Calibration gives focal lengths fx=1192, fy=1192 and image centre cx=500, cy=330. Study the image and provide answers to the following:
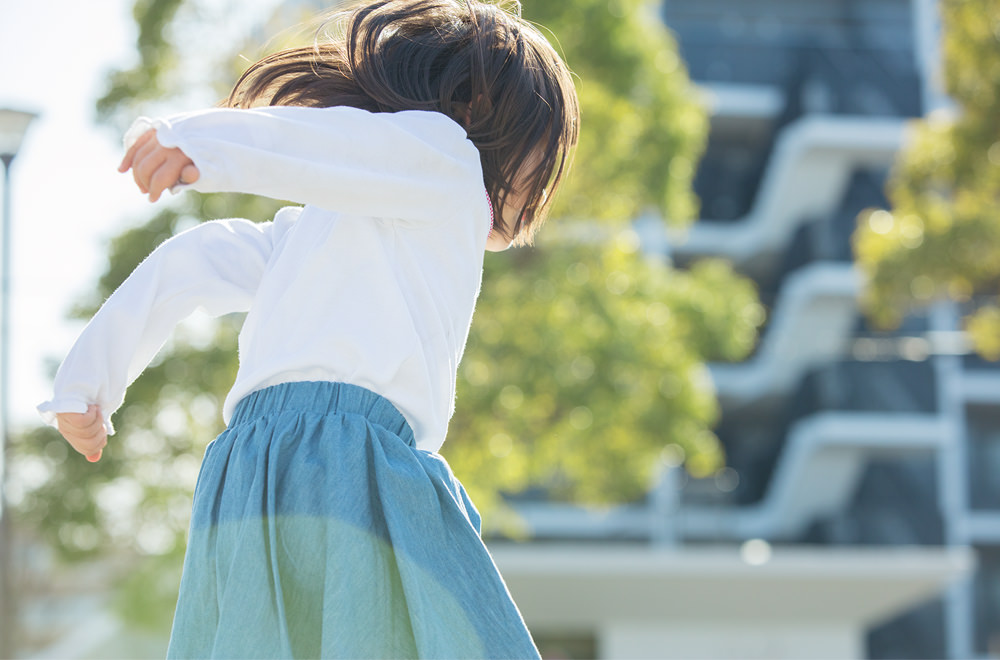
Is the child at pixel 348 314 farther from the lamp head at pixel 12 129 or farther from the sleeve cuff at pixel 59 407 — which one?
the lamp head at pixel 12 129

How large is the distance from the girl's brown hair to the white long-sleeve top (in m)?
0.08

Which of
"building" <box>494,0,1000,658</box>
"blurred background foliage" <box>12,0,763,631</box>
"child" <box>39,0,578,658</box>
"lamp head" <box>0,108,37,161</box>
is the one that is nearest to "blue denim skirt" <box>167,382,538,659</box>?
"child" <box>39,0,578,658</box>

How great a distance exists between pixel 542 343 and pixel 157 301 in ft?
25.1

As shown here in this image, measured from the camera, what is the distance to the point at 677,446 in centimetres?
963

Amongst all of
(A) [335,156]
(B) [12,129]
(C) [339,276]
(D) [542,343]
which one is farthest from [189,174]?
(D) [542,343]

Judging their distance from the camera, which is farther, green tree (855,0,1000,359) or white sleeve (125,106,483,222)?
green tree (855,0,1000,359)

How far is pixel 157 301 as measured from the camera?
1377 mm

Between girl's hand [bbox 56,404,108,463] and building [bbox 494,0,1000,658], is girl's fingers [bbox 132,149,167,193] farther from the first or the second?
building [bbox 494,0,1000,658]

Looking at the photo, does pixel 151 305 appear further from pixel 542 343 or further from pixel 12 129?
pixel 542 343

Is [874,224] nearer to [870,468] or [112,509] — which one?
[112,509]

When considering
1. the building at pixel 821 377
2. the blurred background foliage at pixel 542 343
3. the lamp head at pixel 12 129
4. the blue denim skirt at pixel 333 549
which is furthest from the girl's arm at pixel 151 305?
the building at pixel 821 377

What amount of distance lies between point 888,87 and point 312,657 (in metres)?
18.7

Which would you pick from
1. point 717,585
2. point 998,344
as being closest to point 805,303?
point 717,585

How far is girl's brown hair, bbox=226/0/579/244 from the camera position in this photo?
1.33 meters
